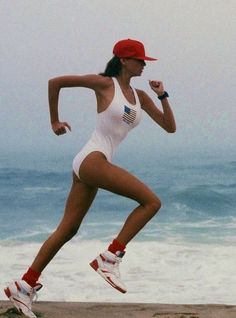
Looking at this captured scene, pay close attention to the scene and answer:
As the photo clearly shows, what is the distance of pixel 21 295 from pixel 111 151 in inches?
48.0

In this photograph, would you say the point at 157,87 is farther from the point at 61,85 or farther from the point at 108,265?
the point at 108,265

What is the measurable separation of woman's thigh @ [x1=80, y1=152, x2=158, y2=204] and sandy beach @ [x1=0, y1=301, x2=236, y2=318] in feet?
3.60

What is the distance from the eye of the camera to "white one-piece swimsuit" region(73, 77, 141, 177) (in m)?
4.75

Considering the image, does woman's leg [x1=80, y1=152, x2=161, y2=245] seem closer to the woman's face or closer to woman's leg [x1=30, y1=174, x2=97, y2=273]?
woman's leg [x1=30, y1=174, x2=97, y2=273]

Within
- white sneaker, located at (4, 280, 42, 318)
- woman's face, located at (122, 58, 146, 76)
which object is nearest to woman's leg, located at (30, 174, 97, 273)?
white sneaker, located at (4, 280, 42, 318)

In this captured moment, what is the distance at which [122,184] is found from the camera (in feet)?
15.3

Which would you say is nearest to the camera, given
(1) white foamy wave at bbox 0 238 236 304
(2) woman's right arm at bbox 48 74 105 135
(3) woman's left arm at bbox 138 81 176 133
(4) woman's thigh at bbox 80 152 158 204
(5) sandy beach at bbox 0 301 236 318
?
(4) woman's thigh at bbox 80 152 158 204

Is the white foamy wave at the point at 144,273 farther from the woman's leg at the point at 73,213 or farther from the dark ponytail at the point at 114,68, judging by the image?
the dark ponytail at the point at 114,68

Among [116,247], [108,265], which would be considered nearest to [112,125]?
[116,247]

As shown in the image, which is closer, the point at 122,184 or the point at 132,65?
the point at 122,184

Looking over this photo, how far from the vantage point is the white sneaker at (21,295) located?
5098mm

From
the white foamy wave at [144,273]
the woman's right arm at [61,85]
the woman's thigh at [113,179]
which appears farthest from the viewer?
the white foamy wave at [144,273]

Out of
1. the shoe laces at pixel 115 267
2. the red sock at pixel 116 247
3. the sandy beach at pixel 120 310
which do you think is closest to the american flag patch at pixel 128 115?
the red sock at pixel 116 247

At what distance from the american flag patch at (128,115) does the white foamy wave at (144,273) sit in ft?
18.2
